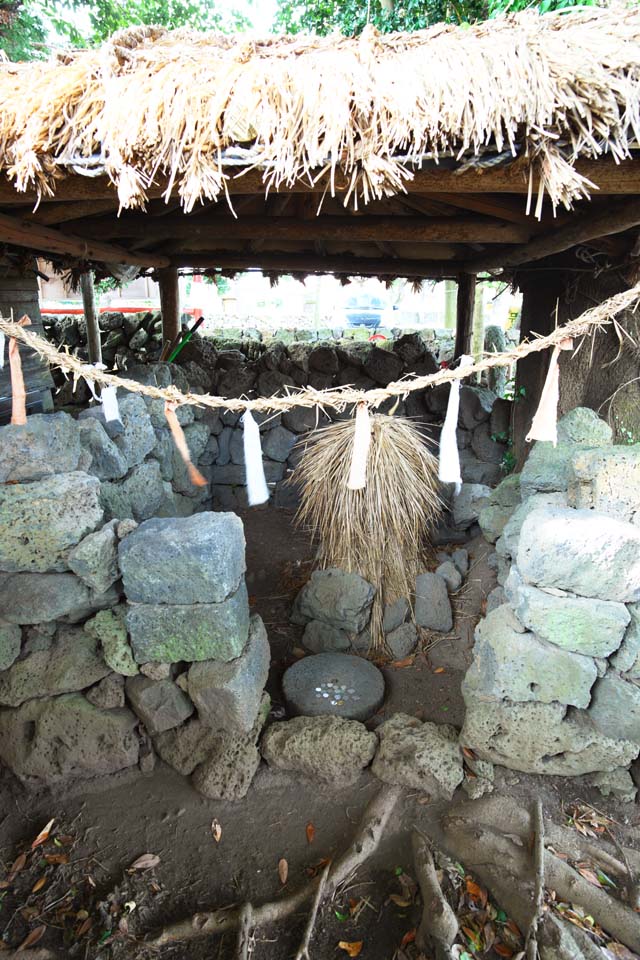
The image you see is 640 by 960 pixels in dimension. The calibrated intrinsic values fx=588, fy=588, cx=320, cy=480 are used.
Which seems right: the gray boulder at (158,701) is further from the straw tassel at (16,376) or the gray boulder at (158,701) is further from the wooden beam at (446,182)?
the wooden beam at (446,182)

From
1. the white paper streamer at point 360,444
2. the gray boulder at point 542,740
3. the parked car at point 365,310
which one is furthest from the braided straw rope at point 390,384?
the parked car at point 365,310

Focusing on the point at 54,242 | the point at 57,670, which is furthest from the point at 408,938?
the point at 54,242

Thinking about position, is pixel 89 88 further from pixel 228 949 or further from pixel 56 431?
pixel 228 949

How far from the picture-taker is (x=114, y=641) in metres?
2.44

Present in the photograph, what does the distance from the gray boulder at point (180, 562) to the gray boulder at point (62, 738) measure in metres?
0.57

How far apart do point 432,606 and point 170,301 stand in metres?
3.61

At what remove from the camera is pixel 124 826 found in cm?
238

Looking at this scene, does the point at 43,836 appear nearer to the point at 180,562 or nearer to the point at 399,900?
the point at 180,562

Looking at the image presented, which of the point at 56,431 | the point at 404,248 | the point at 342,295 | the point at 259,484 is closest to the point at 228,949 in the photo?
the point at 259,484

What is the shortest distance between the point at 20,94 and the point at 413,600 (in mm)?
3205

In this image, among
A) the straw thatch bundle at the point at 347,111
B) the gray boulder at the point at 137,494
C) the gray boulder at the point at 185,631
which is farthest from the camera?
the gray boulder at the point at 137,494

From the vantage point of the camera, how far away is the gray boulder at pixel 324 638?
363cm

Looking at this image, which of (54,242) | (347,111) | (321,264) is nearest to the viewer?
(347,111)

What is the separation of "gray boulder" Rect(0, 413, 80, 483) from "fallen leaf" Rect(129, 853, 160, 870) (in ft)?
5.08
